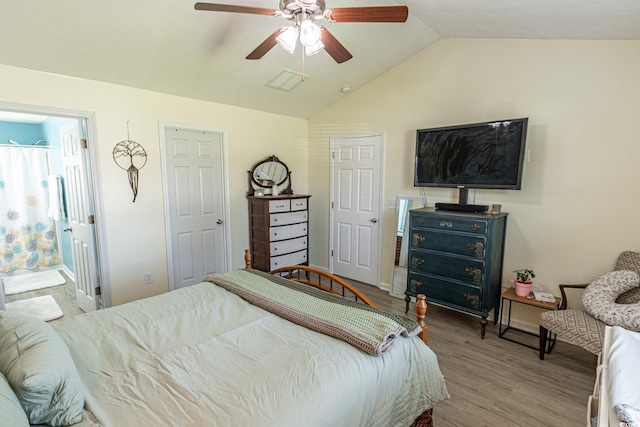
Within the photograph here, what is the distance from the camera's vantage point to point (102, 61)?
2.61 meters

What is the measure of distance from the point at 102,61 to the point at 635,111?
4.31 meters

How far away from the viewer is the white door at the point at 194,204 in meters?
3.49

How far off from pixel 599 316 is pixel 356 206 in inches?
105

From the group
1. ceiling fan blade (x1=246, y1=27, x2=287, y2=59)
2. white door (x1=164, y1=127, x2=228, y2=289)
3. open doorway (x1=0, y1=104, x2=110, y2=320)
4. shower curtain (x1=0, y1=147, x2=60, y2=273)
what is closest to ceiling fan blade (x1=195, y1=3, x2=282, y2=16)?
ceiling fan blade (x1=246, y1=27, x2=287, y2=59)

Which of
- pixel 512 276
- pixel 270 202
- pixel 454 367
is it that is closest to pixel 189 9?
pixel 270 202

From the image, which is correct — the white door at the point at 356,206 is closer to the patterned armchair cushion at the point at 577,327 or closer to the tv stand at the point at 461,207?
the tv stand at the point at 461,207

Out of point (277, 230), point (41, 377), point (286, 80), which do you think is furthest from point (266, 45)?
point (277, 230)

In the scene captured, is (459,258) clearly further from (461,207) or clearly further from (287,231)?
(287,231)

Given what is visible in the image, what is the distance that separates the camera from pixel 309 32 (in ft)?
5.72

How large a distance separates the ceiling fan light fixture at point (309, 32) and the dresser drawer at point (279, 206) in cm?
232

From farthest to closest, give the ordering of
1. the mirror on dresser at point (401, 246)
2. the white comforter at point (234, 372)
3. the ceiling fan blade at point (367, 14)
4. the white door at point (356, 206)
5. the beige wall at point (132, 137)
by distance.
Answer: the white door at point (356, 206), the mirror on dresser at point (401, 246), the beige wall at point (132, 137), the ceiling fan blade at point (367, 14), the white comforter at point (234, 372)

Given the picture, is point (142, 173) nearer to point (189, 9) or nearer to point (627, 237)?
point (189, 9)

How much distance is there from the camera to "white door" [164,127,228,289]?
3488 mm

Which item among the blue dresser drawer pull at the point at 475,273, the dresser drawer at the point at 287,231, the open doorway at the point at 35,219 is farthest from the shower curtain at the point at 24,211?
the blue dresser drawer pull at the point at 475,273
